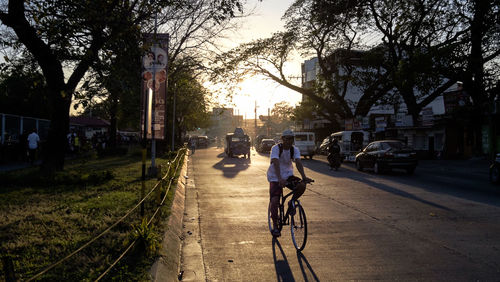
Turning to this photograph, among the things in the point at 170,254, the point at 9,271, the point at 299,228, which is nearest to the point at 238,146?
the point at 299,228

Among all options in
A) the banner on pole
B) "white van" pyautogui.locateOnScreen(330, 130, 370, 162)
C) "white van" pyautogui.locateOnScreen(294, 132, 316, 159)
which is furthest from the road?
"white van" pyautogui.locateOnScreen(294, 132, 316, 159)

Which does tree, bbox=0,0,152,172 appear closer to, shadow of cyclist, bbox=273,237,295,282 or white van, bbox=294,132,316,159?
shadow of cyclist, bbox=273,237,295,282

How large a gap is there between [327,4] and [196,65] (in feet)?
41.2

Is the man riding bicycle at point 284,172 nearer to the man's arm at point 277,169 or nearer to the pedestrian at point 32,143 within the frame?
the man's arm at point 277,169

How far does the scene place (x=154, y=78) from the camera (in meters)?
12.6

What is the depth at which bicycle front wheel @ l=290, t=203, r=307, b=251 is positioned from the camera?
228 inches

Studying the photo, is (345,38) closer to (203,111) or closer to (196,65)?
(196,65)

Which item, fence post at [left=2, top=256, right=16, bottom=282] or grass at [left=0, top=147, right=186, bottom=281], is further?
grass at [left=0, top=147, right=186, bottom=281]

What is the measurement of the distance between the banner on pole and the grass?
167 centimetres

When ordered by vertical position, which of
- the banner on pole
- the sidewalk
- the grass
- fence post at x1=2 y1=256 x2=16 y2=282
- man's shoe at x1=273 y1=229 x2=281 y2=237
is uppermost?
the banner on pole

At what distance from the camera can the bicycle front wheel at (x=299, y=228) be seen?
19.0ft

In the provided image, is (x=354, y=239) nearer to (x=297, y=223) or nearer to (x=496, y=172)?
(x=297, y=223)

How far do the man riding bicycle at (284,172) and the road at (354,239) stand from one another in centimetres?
70

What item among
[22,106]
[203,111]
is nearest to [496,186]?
[203,111]
